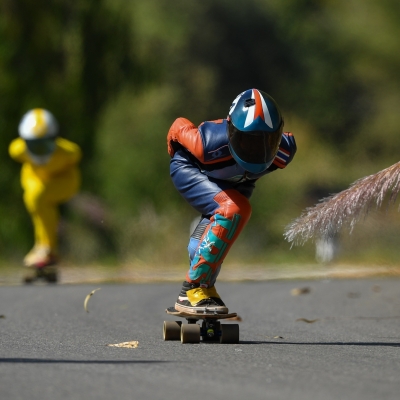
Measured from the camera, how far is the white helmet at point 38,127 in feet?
42.3

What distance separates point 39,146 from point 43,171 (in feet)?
1.04

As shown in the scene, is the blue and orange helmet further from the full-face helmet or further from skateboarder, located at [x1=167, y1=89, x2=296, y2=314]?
the full-face helmet

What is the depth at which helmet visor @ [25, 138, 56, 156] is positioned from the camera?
506 inches

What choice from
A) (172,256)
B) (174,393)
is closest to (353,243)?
(172,256)

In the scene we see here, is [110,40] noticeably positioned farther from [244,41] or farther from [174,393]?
[174,393]

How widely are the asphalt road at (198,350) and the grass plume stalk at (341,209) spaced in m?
0.68

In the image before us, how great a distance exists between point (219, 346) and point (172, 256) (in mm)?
10538

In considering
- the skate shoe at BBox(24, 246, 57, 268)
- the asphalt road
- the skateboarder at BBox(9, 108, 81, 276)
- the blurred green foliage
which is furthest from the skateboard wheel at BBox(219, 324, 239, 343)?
the skateboarder at BBox(9, 108, 81, 276)

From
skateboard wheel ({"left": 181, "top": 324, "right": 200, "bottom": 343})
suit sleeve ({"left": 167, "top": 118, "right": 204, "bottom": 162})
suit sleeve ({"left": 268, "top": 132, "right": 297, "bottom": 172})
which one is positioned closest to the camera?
skateboard wheel ({"left": 181, "top": 324, "right": 200, "bottom": 343})

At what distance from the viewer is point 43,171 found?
1291 centimetres

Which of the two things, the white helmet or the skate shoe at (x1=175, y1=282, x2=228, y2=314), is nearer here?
the skate shoe at (x1=175, y1=282, x2=228, y2=314)

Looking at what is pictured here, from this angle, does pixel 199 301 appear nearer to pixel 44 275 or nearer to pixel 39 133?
pixel 44 275

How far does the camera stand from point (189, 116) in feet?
86.6

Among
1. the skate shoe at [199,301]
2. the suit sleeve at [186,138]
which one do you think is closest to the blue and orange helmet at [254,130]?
the suit sleeve at [186,138]
